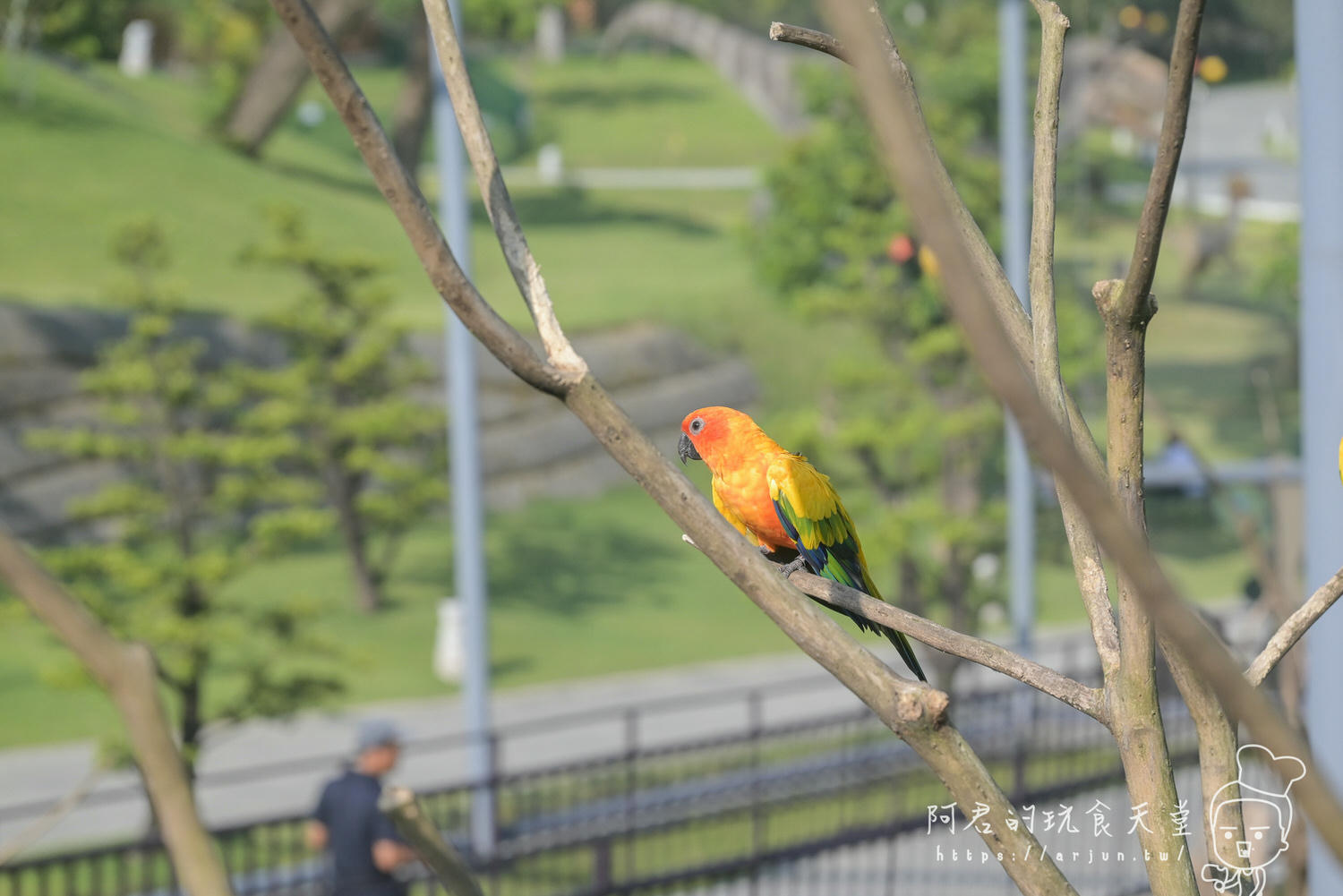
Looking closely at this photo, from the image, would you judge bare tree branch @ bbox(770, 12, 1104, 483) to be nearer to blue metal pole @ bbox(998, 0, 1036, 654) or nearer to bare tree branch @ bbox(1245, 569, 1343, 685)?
bare tree branch @ bbox(1245, 569, 1343, 685)

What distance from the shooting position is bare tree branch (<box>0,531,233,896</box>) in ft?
2.43

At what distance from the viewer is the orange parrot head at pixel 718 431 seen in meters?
2.20

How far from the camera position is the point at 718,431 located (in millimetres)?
2230

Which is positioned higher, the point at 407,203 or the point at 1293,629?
the point at 407,203

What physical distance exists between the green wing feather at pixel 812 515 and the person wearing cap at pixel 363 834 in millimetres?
3838

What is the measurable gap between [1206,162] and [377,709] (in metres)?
11.2

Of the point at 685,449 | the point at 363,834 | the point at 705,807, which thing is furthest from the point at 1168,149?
the point at 705,807

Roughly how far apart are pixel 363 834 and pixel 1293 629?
186 inches

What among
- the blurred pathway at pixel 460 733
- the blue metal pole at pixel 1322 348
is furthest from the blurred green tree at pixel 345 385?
the blue metal pole at pixel 1322 348

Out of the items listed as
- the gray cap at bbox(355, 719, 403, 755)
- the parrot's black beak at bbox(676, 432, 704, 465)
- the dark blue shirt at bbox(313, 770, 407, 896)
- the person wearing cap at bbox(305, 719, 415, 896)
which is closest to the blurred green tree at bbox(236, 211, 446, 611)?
the gray cap at bbox(355, 719, 403, 755)

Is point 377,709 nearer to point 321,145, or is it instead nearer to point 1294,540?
point 1294,540

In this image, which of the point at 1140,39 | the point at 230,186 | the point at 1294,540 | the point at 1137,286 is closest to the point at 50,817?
the point at 1137,286

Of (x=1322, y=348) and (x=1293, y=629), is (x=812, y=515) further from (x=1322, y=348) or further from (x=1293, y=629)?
(x=1322, y=348)

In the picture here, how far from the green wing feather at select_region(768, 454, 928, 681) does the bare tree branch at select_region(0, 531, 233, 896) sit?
1450mm
